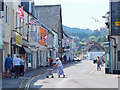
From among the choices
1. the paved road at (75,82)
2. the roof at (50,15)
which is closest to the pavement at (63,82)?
the paved road at (75,82)

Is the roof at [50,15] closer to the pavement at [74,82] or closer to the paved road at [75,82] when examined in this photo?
the pavement at [74,82]

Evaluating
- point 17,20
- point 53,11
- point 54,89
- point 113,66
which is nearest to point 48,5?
point 53,11

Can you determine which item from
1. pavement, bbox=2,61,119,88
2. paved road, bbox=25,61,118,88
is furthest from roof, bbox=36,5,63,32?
paved road, bbox=25,61,118,88

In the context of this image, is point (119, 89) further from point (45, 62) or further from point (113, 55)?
point (45, 62)

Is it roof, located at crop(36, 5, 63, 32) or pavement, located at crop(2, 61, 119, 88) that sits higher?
roof, located at crop(36, 5, 63, 32)

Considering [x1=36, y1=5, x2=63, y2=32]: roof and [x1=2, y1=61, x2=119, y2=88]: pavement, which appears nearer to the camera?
[x1=2, y1=61, x2=119, y2=88]: pavement

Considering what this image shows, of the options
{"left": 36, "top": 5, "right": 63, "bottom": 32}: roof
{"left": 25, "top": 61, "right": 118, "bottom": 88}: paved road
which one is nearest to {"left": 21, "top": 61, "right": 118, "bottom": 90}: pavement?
{"left": 25, "top": 61, "right": 118, "bottom": 88}: paved road

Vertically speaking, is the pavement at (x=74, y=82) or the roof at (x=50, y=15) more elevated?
the roof at (x=50, y=15)

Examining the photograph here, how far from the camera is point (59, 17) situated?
76.1 meters

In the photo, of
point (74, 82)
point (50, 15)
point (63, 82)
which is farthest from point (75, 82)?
point (50, 15)

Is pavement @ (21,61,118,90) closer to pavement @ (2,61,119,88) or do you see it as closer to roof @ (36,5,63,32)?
pavement @ (2,61,119,88)

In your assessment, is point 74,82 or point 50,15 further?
point 50,15

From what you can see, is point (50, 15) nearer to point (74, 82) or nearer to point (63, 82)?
point (63, 82)

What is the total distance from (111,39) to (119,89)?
53.6 ft
